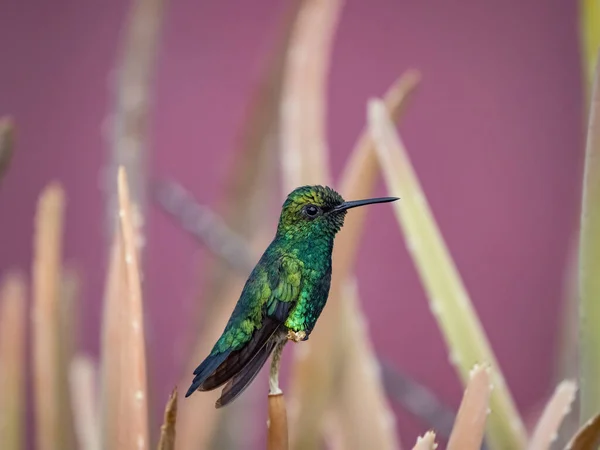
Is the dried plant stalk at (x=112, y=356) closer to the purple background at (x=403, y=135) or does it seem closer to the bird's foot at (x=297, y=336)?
the bird's foot at (x=297, y=336)

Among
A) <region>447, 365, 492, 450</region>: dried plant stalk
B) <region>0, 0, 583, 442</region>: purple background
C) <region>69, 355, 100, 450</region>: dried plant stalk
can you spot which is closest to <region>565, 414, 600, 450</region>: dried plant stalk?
<region>447, 365, 492, 450</region>: dried plant stalk

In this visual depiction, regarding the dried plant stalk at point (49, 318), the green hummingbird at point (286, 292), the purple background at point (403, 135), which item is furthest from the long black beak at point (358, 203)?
the purple background at point (403, 135)

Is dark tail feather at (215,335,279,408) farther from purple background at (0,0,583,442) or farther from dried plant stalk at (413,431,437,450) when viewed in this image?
purple background at (0,0,583,442)

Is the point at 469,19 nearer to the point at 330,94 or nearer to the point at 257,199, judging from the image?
the point at 330,94

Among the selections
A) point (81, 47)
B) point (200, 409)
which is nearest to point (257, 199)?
point (200, 409)

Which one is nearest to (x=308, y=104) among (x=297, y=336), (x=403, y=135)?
(x=297, y=336)

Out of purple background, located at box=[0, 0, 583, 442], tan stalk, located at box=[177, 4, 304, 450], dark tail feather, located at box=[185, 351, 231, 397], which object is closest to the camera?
dark tail feather, located at box=[185, 351, 231, 397]
